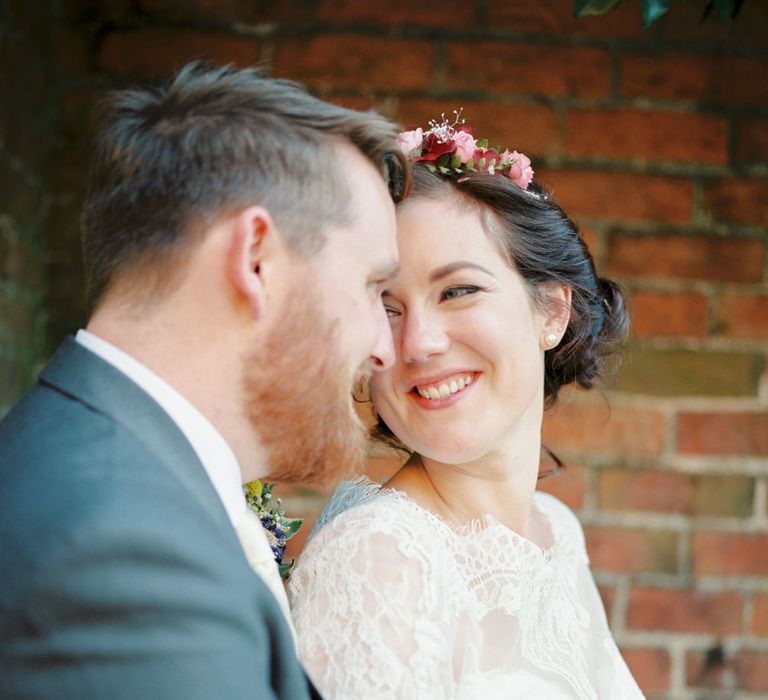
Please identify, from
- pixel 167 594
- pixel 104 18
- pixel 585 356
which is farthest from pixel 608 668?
pixel 104 18

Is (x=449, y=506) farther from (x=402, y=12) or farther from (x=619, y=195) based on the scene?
(x=402, y=12)

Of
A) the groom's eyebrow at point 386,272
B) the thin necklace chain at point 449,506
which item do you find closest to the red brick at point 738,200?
the thin necklace chain at point 449,506

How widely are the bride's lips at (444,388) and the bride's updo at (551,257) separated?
0.80 feet

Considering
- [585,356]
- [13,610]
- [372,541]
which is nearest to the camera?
[13,610]

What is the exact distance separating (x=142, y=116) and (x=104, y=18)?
51.0 inches

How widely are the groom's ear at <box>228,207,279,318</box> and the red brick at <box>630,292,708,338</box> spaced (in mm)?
1478

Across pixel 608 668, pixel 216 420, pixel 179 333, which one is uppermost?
pixel 179 333

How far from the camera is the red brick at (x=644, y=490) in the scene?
2.65 meters

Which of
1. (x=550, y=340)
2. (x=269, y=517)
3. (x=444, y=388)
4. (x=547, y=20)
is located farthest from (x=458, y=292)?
(x=547, y=20)

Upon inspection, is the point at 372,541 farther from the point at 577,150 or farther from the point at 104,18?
the point at 104,18

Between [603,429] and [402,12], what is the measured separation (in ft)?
3.90

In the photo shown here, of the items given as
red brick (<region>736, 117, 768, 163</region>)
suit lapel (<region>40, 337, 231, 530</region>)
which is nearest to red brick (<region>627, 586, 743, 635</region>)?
red brick (<region>736, 117, 768, 163</region>)

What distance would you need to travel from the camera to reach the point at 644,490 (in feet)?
8.69

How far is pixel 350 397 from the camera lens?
59.6 inches
